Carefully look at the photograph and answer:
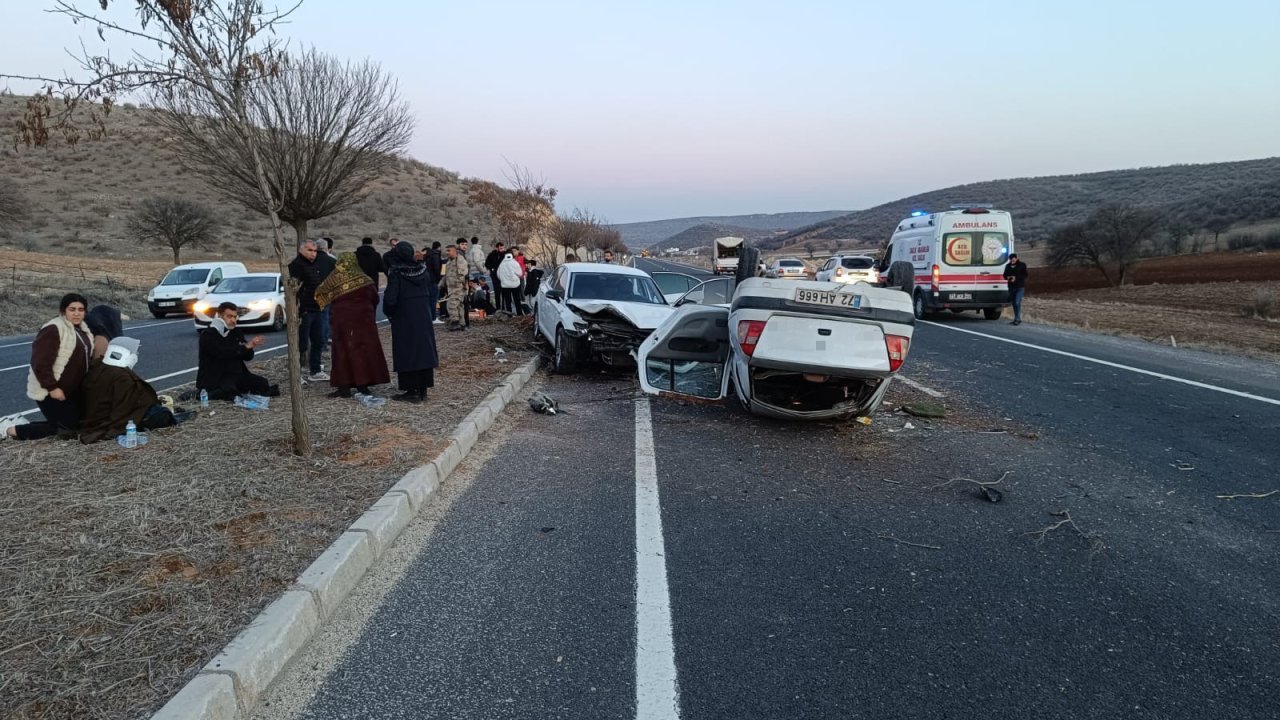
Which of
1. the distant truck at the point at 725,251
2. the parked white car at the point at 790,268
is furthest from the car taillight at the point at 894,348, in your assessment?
the distant truck at the point at 725,251

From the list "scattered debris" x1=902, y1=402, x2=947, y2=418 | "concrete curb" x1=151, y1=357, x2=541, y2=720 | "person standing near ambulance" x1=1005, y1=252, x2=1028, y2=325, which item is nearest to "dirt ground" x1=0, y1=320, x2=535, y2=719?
"concrete curb" x1=151, y1=357, x2=541, y2=720

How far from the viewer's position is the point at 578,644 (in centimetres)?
336

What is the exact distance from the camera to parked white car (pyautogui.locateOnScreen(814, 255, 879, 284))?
25141 mm

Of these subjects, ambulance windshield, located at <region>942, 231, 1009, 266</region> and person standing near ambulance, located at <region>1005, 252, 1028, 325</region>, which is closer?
person standing near ambulance, located at <region>1005, 252, 1028, 325</region>

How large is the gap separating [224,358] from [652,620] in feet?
20.9

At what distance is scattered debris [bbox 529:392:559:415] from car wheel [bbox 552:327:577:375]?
68.0 inches

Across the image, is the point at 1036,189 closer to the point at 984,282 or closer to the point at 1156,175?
the point at 1156,175

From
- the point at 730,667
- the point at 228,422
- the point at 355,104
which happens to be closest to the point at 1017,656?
the point at 730,667

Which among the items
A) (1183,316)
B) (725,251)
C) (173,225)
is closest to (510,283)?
(1183,316)

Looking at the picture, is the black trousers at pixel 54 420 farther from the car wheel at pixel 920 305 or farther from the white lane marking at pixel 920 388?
the car wheel at pixel 920 305

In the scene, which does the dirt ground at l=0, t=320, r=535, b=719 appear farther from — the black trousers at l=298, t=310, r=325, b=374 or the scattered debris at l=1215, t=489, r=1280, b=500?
the scattered debris at l=1215, t=489, r=1280, b=500

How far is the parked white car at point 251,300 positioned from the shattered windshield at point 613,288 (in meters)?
7.28

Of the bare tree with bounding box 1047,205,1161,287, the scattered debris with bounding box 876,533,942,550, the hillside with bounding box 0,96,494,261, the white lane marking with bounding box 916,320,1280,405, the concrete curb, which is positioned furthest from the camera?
the hillside with bounding box 0,96,494,261

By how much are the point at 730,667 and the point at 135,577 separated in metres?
2.90
